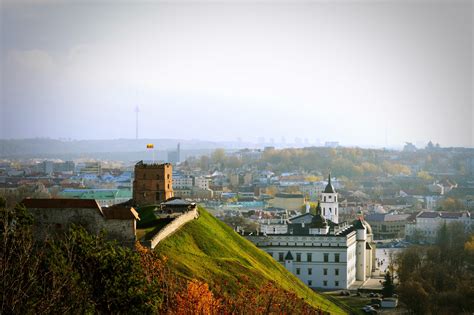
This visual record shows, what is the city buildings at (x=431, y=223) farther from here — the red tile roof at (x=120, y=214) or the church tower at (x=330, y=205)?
the red tile roof at (x=120, y=214)

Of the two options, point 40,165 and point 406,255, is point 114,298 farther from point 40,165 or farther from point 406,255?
point 40,165

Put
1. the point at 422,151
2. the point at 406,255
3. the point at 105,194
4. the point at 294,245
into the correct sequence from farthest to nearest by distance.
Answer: the point at 422,151 → the point at 105,194 → the point at 406,255 → the point at 294,245

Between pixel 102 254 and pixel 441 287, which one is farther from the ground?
pixel 102 254

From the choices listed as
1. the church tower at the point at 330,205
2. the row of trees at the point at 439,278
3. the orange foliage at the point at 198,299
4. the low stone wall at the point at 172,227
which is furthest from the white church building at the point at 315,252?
the orange foliage at the point at 198,299

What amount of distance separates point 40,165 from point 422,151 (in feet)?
233

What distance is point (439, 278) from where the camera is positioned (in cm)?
4038

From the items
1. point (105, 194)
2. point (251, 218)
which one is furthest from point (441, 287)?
point (105, 194)

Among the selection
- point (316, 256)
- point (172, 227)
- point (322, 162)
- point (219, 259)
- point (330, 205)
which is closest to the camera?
point (219, 259)

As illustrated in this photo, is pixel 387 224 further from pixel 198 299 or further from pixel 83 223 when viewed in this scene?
pixel 198 299

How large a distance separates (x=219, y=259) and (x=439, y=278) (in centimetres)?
1490

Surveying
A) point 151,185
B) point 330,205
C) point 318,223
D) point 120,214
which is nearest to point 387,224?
point 330,205

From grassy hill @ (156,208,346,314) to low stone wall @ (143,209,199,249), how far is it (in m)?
0.17

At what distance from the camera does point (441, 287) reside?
3947 cm

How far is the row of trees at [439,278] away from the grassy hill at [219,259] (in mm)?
3681
